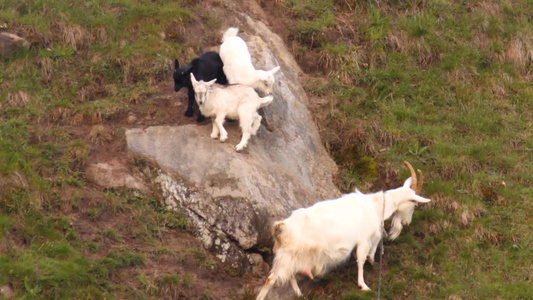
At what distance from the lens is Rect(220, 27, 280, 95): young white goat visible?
11.2 meters

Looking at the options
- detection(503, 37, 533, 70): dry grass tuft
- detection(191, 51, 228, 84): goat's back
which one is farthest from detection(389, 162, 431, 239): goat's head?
detection(503, 37, 533, 70): dry grass tuft

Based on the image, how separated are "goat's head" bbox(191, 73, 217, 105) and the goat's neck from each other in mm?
2650

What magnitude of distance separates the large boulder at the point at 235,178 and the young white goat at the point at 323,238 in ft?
2.41

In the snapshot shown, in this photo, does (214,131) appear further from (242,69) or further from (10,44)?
(10,44)

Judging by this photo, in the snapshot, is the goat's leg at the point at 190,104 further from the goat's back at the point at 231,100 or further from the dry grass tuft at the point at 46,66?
the dry grass tuft at the point at 46,66

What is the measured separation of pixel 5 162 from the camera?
10.3m

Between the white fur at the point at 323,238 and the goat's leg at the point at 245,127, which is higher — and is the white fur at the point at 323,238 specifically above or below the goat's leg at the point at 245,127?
below

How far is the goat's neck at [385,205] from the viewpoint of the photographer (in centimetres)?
1057

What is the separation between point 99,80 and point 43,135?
5.48 ft

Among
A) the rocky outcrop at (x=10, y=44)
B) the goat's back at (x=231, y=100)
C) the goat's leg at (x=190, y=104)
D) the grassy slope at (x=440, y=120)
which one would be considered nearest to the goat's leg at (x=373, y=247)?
the grassy slope at (x=440, y=120)

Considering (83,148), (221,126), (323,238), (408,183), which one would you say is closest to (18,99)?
(83,148)

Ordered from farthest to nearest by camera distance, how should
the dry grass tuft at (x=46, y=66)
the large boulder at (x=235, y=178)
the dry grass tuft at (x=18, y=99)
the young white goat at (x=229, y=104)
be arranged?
1. the dry grass tuft at (x=46, y=66)
2. the dry grass tuft at (x=18, y=99)
3. the young white goat at (x=229, y=104)
4. the large boulder at (x=235, y=178)

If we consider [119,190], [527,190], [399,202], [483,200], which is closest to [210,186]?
[119,190]

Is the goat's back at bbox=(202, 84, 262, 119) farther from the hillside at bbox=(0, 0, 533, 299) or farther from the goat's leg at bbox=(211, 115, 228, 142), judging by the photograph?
the hillside at bbox=(0, 0, 533, 299)
